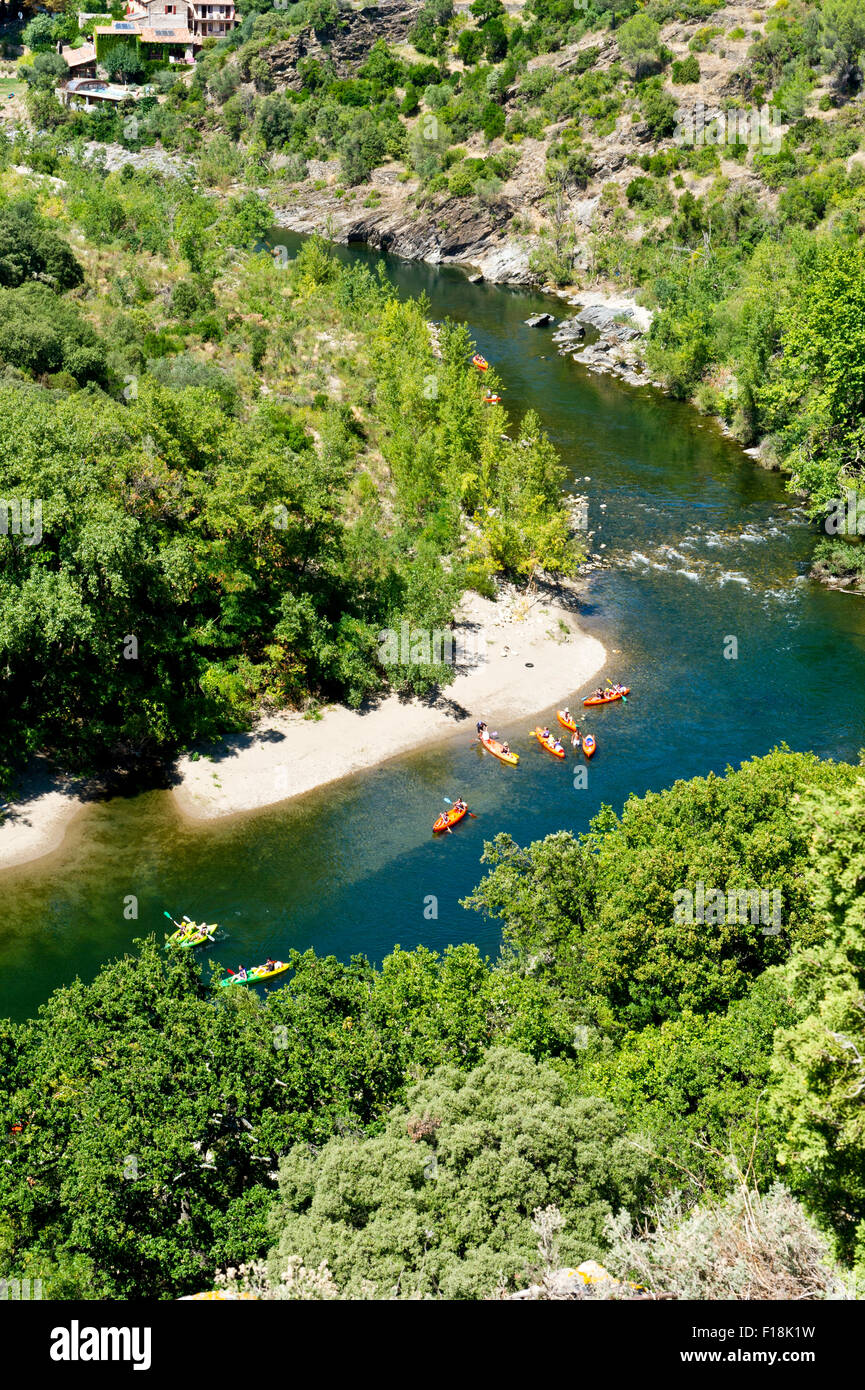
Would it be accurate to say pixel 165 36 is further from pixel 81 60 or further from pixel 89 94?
pixel 89 94

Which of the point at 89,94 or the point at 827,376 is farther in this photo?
the point at 89,94

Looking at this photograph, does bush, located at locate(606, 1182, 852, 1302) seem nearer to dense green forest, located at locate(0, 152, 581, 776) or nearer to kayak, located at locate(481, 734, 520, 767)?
kayak, located at locate(481, 734, 520, 767)

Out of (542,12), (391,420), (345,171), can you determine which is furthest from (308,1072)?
(542,12)

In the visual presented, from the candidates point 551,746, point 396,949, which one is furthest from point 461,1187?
point 551,746

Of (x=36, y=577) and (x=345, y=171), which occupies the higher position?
(x=345, y=171)

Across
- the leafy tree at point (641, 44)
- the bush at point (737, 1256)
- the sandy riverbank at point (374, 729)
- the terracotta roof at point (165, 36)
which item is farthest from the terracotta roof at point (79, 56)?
the bush at point (737, 1256)

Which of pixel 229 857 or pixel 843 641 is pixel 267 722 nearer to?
pixel 229 857

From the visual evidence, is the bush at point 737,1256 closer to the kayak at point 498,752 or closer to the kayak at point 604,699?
the kayak at point 498,752
